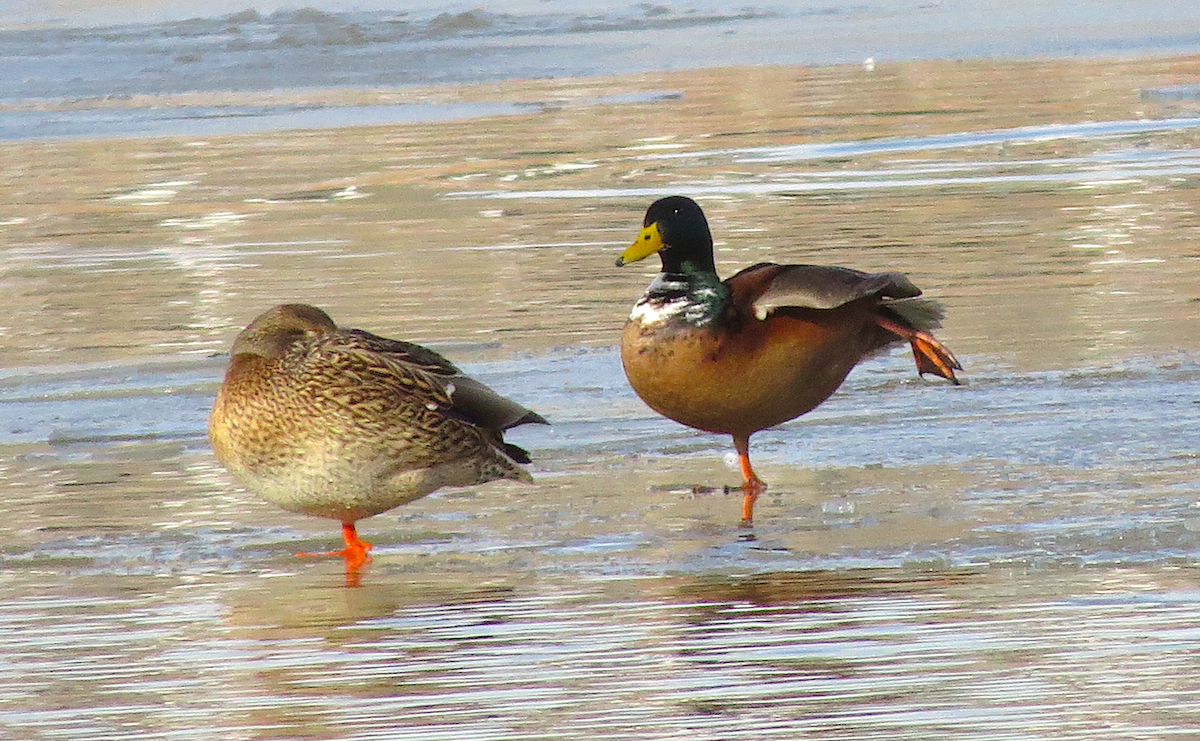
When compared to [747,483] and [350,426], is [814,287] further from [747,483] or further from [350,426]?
[350,426]

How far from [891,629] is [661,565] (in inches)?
35.9

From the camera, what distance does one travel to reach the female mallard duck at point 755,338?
658 centimetres

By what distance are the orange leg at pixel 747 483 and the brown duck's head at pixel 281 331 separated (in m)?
1.24

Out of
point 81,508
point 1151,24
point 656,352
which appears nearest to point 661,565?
point 656,352

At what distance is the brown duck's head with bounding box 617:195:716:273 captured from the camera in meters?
6.94

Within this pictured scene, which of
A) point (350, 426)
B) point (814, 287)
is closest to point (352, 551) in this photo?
point (350, 426)

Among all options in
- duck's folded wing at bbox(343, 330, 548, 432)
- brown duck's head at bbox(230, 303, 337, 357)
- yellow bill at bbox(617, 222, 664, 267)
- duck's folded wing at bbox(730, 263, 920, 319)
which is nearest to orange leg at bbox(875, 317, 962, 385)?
duck's folded wing at bbox(730, 263, 920, 319)

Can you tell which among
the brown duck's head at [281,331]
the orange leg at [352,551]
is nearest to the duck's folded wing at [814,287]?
the brown duck's head at [281,331]

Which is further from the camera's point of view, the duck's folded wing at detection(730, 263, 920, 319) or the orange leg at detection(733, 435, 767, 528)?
the duck's folded wing at detection(730, 263, 920, 319)

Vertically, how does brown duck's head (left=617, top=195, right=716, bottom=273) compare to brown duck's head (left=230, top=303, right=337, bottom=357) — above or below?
below

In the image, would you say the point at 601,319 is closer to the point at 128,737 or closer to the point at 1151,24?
the point at 128,737

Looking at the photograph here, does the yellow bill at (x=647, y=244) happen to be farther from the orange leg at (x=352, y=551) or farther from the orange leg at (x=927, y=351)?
the orange leg at (x=352, y=551)

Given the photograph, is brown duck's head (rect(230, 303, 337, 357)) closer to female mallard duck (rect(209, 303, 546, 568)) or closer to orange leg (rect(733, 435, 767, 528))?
female mallard duck (rect(209, 303, 546, 568))

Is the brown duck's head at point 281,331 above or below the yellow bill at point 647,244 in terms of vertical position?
above
